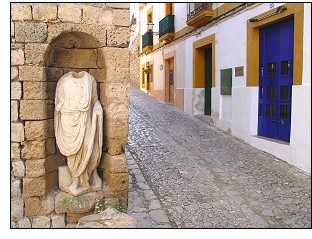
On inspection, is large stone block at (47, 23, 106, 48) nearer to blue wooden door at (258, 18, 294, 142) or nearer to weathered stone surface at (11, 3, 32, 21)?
weathered stone surface at (11, 3, 32, 21)

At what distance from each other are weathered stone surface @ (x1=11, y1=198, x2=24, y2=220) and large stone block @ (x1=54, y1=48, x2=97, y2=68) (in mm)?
1696

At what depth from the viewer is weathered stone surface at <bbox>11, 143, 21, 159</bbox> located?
3.61 metres

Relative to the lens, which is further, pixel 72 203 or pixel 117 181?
pixel 117 181

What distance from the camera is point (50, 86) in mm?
3859

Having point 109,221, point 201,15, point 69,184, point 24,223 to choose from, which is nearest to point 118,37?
point 69,184

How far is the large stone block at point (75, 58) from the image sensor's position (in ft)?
13.0

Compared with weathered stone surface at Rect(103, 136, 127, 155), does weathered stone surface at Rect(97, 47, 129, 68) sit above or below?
above

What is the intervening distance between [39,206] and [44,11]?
2.25m

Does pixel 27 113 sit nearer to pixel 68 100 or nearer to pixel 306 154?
pixel 68 100

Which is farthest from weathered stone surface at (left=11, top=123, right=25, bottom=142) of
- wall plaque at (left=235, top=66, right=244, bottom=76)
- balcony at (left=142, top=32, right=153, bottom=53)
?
balcony at (left=142, top=32, right=153, bottom=53)

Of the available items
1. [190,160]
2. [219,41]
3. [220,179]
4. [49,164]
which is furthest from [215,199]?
[219,41]

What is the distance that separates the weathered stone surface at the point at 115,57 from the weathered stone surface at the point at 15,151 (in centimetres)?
140

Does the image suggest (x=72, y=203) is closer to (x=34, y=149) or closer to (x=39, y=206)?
(x=39, y=206)
